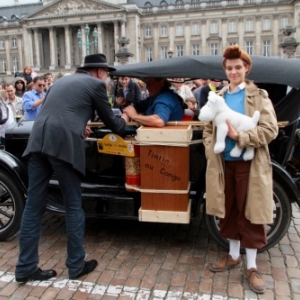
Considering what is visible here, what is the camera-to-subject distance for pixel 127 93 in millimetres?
5336

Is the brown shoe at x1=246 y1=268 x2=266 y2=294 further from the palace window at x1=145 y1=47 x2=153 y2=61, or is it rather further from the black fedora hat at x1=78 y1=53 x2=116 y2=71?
the palace window at x1=145 y1=47 x2=153 y2=61

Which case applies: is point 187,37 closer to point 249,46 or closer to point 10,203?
point 249,46

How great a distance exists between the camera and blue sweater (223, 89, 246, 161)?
3.41 meters

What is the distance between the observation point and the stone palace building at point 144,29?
71375 mm

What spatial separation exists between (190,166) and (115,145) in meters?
0.84

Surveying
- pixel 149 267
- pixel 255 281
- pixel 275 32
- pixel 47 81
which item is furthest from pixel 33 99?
pixel 275 32

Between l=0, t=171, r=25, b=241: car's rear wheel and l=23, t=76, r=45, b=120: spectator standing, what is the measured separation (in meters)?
3.28

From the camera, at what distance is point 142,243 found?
452 centimetres

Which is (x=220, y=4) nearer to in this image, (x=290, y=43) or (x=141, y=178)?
(x=290, y=43)

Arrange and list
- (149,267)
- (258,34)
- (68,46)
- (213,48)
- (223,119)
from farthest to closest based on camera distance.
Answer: (68,46), (213,48), (258,34), (149,267), (223,119)

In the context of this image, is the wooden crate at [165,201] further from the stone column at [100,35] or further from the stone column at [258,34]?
the stone column at [100,35]

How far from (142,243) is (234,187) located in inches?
58.3

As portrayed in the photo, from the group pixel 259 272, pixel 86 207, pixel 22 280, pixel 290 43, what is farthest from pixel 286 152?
pixel 290 43

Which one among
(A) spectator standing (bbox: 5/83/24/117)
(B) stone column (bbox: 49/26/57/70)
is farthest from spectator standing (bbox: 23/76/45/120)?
(B) stone column (bbox: 49/26/57/70)
